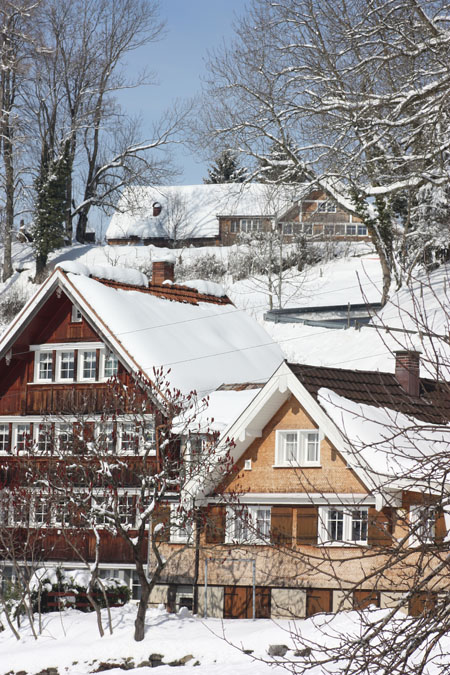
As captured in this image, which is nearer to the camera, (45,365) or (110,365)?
(110,365)

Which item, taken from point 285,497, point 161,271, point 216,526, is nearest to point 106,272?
point 161,271

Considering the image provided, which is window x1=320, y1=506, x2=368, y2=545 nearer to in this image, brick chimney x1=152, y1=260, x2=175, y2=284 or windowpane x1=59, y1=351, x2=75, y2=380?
windowpane x1=59, y1=351, x2=75, y2=380

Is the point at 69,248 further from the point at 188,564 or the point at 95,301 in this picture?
the point at 188,564

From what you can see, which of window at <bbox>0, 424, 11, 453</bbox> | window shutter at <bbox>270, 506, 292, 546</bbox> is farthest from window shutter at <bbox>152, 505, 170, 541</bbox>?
window at <bbox>0, 424, 11, 453</bbox>

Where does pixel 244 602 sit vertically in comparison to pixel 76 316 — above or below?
below

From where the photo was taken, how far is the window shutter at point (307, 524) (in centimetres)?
2356

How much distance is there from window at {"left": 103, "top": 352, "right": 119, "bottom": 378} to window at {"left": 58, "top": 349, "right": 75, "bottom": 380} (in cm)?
118

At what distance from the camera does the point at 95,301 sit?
1150 inches

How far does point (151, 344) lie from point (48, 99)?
41.7 meters

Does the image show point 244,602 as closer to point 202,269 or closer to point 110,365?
point 110,365

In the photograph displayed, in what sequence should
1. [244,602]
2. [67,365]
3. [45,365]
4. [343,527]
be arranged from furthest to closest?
[45,365]
[67,365]
[244,602]
[343,527]

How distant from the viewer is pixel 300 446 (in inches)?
938

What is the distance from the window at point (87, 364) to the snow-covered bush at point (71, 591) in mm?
6170

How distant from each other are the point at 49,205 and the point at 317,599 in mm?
44707
